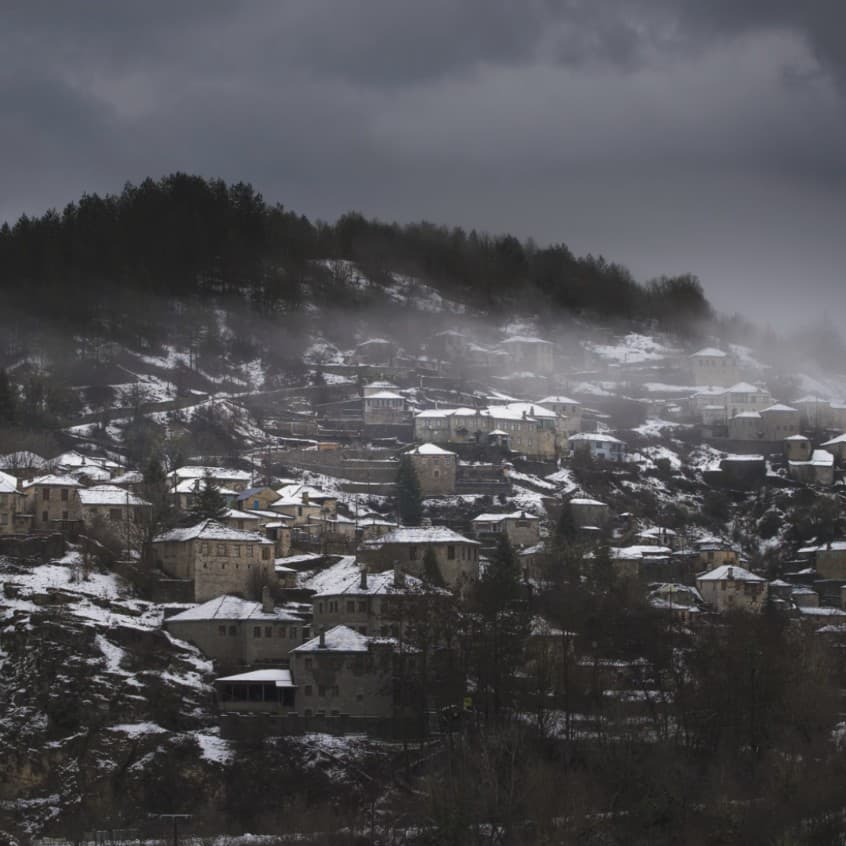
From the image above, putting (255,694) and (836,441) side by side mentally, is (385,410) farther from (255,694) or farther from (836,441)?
(255,694)

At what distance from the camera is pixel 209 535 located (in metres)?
91.6

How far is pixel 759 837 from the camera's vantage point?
70375 millimetres

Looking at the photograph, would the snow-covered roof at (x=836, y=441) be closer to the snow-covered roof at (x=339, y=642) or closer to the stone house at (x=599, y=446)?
the stone house at (x=599, y=446)

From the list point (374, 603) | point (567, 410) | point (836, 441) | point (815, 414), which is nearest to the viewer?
point (374, 603)

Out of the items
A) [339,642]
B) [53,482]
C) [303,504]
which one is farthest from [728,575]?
[53,482]

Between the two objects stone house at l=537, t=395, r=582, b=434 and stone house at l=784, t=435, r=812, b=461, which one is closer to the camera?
stone house at l=784, t=435, r=812, b=461

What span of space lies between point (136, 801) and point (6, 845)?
604 cm

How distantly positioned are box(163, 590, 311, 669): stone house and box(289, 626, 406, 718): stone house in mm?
3796

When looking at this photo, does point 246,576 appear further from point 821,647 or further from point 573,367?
point 573,367

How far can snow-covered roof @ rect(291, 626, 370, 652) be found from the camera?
82.0 m

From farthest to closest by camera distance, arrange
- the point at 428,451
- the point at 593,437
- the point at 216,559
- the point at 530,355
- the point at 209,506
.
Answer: the point at 530,355 → the point at 593,437 → the point at 428,451 → the point at 209,506 → the point at 216,559

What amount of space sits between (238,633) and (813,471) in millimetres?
65695

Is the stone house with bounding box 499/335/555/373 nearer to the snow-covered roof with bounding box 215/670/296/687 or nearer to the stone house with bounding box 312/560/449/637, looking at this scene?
the stone house with bounding box 312/560/449/637

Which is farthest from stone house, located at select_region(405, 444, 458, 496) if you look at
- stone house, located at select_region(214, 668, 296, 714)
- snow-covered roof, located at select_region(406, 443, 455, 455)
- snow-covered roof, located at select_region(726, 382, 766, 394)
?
stone house, located at select_region(214, 668, 296, 714)
